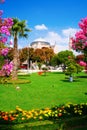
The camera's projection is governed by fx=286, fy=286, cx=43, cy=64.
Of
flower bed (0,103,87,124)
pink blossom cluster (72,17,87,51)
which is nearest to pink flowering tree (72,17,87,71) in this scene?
pink blossom cluster (72,17,87,51)

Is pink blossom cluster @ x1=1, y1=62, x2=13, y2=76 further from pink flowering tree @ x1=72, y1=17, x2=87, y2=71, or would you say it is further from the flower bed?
pink flowering tree @ x1=72, y1=17, x2=87, y2=71

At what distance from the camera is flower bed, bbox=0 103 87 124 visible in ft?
30.6

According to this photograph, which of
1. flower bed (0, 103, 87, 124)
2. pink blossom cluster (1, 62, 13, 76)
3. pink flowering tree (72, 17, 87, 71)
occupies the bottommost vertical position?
flower bed (0, 103, 87, 124)

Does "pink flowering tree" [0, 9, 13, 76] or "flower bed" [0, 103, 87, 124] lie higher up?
"pink flowering tree" [0, 9, 13, 76]

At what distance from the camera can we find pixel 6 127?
865 centimetres

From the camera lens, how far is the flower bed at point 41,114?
9312mm

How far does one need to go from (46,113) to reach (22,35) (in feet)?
107

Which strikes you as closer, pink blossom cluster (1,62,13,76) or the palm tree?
pink blossom cluster (1,62,13,76)

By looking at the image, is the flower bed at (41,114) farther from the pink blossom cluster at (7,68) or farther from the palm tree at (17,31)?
the palm tree at (17,31)

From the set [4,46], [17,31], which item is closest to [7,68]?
[4,46]

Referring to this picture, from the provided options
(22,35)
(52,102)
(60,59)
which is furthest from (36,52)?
(52,102)

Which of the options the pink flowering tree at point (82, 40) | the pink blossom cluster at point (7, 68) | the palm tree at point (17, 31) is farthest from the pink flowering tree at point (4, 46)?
the palm tree at point (17, 31)

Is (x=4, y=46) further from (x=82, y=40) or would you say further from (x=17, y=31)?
(x=17, y=31)

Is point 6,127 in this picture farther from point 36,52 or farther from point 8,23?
point 36,52
